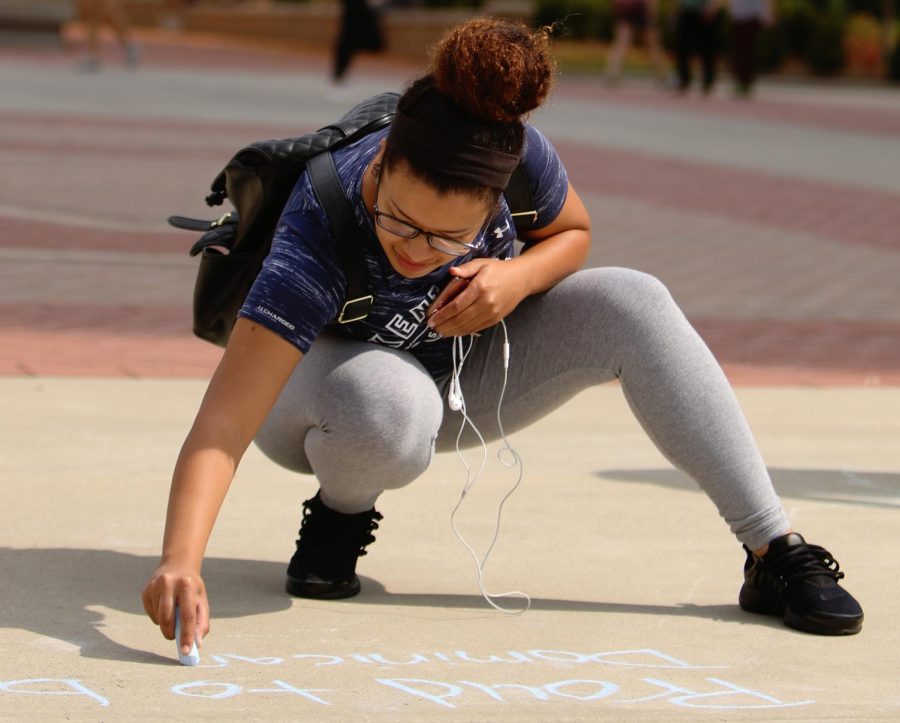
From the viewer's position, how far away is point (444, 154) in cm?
277

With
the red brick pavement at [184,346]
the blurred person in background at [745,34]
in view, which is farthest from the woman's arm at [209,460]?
the blurred person in background at [745,34]

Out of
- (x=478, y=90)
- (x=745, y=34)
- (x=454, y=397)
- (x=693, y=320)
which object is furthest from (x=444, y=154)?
(x=745, y=34)

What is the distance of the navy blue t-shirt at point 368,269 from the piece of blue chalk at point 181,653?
48cm

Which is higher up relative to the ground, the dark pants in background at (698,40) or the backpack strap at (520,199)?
the backpack strap at (520,199)

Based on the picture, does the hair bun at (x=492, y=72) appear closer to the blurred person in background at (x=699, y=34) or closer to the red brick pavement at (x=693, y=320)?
the red brick pavement at (x=693, y=320)

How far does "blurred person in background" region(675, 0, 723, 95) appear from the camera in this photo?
2022cm

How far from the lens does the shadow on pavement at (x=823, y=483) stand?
415cm

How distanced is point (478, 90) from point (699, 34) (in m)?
18.0

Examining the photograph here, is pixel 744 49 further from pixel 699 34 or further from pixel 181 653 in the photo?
pixel 181 653

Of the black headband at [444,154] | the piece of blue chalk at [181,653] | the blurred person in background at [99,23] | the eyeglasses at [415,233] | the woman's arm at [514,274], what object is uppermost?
the black headband at [444,154]

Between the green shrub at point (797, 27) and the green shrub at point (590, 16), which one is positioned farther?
the green shrub at point (590, 16)

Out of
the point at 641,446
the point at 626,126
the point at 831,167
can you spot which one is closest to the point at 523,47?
the point at 641,446

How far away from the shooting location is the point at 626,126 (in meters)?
15.6

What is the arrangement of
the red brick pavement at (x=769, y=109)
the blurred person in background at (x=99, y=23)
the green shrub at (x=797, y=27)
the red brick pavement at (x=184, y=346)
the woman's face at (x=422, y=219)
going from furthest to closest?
1. the green shrub at (x=797, y=27)
2. the blurred person in background at (x=99, y=23)
3. the red brick pavement at (x=769, y=109)
4. the red brick pavement at (x=184, y=346)
5. the woman's face at (x=422, y=219)
